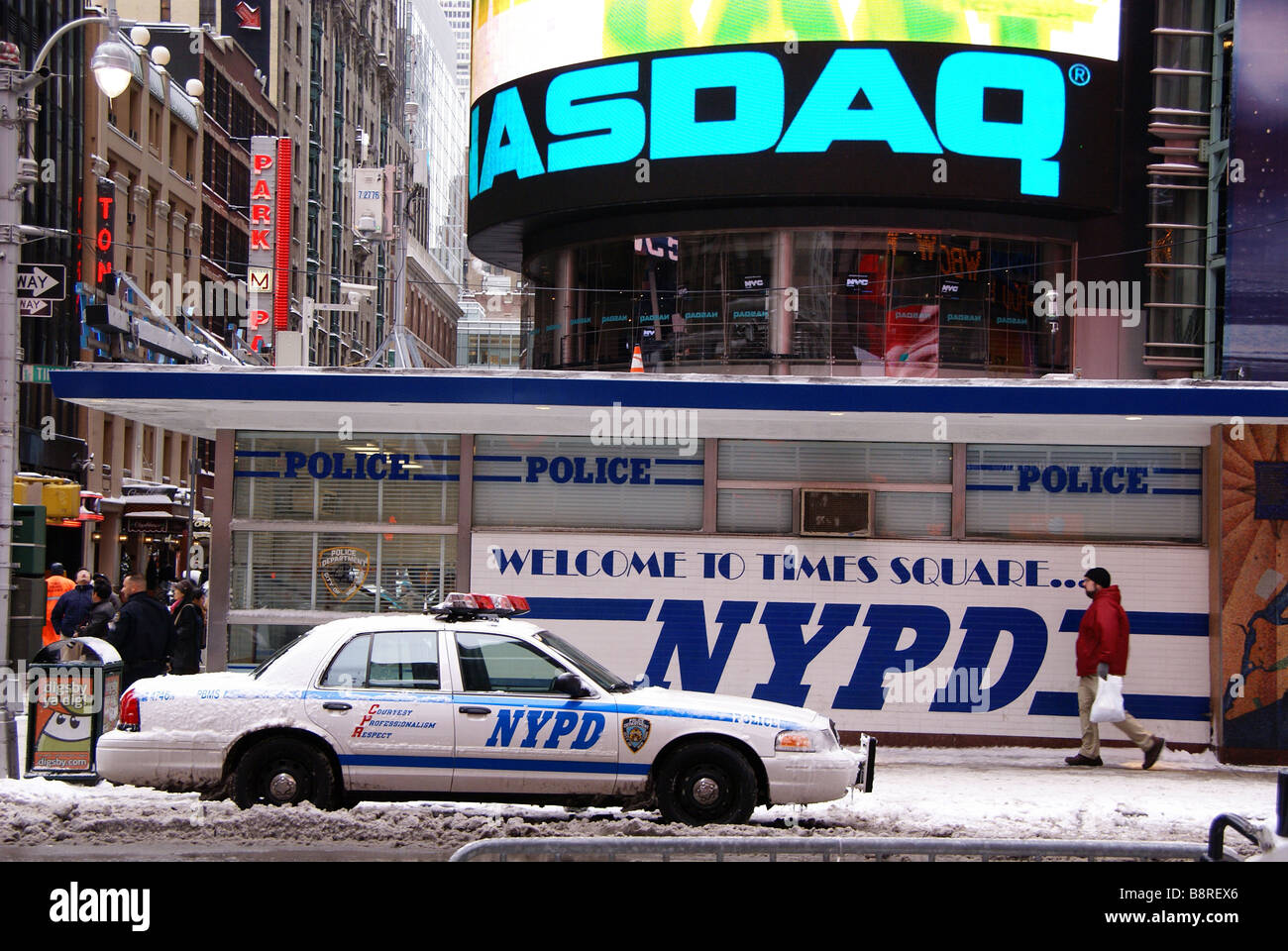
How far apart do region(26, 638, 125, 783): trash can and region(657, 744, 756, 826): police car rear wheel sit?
477 cm

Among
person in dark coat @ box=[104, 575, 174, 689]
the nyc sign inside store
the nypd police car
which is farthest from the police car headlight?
person in dark coat @ box=[104, 575, 174, 689]

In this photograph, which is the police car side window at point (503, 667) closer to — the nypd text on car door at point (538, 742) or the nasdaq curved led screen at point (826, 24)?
the nypd text on car door at point (538, 742)

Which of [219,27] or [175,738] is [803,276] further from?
[219,27]

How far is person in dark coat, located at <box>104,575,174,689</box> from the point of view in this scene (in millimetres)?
14133

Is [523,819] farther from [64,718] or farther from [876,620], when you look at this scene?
[876,620]

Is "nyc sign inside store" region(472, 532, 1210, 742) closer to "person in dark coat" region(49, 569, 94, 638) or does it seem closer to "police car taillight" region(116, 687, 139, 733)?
"police car taillight" region(116, 687, 139, 733)

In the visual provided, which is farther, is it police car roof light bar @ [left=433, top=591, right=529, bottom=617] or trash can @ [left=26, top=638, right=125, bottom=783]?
trash can @ [left=26, top=638, right=125, bottom=783]

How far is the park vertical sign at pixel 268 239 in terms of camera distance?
3597 centimetres

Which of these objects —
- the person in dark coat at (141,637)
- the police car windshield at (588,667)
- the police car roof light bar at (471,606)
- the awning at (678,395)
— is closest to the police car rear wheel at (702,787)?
the police car windshield at (588,667)

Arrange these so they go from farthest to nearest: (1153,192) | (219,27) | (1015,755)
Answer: (219,27)
(1153,192)
(1015,755)

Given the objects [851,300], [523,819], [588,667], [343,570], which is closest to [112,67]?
[343,570]

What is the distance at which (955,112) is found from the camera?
23.2 m

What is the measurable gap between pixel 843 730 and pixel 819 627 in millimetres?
1032
